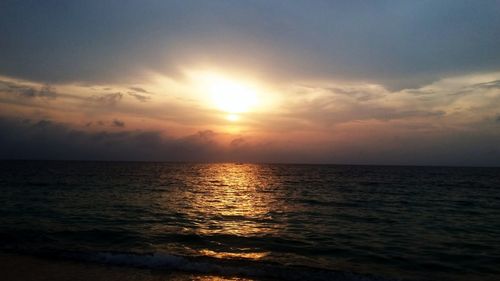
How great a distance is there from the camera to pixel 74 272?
504 inches

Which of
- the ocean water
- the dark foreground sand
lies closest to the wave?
the ocean water

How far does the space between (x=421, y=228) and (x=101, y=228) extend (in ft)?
69.3

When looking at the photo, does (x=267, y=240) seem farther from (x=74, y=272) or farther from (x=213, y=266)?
(x=74, y=272)

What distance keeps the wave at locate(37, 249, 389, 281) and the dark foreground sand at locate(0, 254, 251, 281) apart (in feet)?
2.09

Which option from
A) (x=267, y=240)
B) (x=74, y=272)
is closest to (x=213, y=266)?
(x=74, y=272)

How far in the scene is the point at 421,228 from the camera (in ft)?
79.4

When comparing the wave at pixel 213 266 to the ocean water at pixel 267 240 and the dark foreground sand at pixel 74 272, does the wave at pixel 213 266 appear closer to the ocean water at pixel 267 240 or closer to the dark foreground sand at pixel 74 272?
the ocean water at pixel 267 240

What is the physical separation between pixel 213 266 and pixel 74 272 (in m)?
5.06

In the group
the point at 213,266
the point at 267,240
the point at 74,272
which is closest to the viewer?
the point at 74,272

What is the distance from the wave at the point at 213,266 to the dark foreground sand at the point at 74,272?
64cm

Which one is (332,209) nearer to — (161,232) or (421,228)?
(421,228)

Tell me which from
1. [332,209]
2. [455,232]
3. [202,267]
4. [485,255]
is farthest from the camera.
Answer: [332,209]

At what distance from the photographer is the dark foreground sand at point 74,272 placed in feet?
39.9

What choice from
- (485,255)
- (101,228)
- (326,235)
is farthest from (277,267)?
(101,228)
